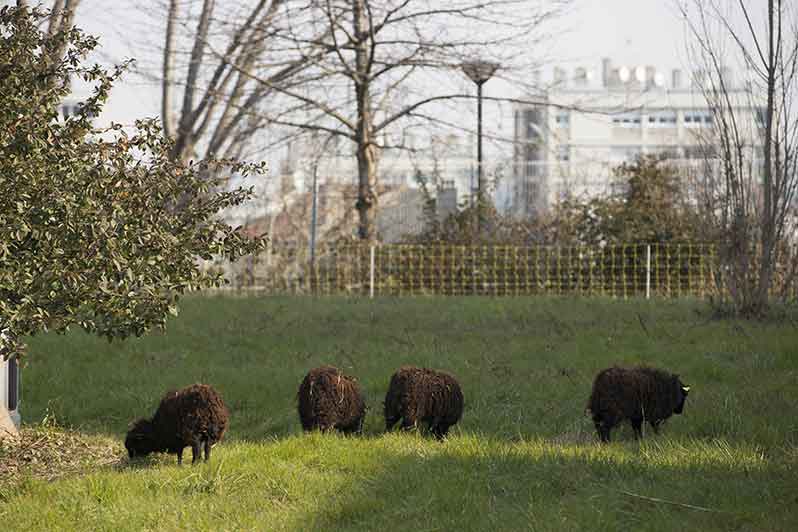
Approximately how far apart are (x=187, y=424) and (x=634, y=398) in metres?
3.08

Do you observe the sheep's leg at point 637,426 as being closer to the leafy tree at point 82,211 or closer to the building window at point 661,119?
→ the leafy tree at point 82,211

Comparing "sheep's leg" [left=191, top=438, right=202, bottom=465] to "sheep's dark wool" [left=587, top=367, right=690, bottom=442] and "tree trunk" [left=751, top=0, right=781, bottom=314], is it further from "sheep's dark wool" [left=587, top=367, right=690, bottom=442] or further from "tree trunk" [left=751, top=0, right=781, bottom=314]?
"tree trunk" [left=751, top=0, right=781, bottom=314]

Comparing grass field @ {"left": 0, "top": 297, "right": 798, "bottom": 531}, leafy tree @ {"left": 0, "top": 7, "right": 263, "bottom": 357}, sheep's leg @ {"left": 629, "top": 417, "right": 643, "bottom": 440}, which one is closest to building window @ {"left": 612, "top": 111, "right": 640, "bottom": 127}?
grass field @ {"left": 0, "top": 297, "right": 798, "bottom": 531}

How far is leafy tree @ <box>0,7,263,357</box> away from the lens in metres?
5.77

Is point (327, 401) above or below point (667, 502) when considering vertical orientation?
above

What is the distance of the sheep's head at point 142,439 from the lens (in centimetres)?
667

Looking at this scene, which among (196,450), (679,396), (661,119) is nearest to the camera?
(196,450)

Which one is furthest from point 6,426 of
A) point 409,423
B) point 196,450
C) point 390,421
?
point 409,423

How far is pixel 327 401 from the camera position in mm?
6828

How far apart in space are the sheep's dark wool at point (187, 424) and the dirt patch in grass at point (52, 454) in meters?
0.47

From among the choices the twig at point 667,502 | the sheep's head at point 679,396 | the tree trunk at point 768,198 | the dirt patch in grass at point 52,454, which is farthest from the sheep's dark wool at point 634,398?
the tree trunk at point 768,198

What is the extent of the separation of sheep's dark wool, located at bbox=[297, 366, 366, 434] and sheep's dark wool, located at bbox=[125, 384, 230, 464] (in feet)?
2.21

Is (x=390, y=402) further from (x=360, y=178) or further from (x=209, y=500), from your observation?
(x=360, y=178)

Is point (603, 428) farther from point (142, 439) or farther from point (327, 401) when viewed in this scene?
point (142, 439)
